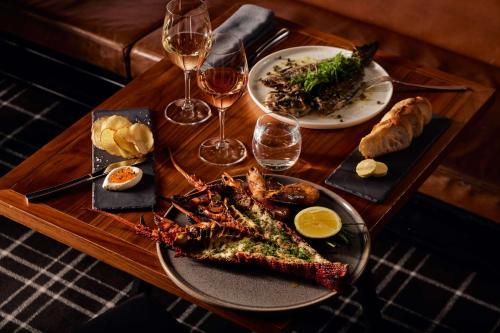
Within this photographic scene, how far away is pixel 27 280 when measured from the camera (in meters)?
2.66

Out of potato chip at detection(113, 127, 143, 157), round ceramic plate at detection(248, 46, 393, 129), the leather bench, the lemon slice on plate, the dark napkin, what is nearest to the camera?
the lemon slice on plate

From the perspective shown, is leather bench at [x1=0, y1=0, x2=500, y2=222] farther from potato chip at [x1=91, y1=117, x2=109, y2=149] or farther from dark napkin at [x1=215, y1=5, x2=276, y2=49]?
potato chip at [x1=91, y1=117, x2=109, y2=149]

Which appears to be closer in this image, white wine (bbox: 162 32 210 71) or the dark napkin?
white wine (bbox: 162 32 210 71)

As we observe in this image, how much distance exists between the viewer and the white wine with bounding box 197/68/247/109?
182 centimetres

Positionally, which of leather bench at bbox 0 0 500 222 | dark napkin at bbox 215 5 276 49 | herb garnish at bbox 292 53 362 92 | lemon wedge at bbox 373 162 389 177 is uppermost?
herb garnish at bbox 292 53 362 92

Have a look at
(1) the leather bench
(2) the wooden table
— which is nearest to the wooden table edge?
(2) the wooden table

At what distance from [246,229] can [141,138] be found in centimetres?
44

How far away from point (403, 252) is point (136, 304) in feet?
4.05

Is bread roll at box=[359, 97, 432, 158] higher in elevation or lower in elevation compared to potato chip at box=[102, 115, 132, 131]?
higher

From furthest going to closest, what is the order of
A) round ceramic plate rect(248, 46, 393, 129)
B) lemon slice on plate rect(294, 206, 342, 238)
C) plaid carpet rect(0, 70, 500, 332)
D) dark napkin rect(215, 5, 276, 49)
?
plaid carpet rect(0, 70, 500, 332) → dark napkin rect(215, 5, 276, 49) → round ceramic plate rect(248, 46, 393, 129) → lemon slice on plate rect(294, 206, 342, 238)

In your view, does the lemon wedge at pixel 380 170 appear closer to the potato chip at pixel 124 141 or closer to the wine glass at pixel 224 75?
the wine glass at pixel 224 75

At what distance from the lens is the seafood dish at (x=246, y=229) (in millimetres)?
1544

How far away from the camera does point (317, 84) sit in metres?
2.09

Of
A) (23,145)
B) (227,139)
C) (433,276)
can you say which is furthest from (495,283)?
(23,145)
